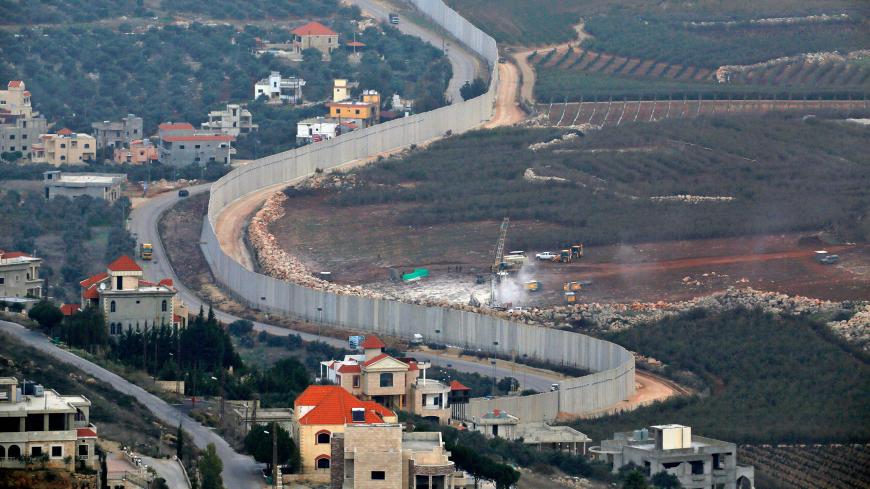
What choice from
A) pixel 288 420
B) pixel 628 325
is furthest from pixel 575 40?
pixel 288 420

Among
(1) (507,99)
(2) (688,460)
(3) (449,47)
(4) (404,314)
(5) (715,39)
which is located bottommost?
(2) (688,460)

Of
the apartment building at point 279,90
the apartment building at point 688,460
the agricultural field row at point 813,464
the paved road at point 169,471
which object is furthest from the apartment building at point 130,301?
the apartment building at point 279,90

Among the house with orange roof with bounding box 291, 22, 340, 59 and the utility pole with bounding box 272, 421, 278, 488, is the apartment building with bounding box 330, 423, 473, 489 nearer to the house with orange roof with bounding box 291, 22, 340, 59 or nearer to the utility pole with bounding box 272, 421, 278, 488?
the utility pole with bounding box 272, 421, 278, 488

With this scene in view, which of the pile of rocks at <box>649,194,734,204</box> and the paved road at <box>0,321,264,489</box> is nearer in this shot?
the paved road at <box>0,321,264,489</box>

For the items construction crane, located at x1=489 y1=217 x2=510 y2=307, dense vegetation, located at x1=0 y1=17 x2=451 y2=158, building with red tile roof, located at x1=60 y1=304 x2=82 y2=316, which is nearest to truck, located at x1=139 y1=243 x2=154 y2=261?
construction crane, located at x1=489 y1=217 x2=510 y2=307

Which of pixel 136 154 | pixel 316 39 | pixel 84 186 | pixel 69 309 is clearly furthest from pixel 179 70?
pixel 69 309

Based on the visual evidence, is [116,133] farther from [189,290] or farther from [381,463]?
[381,463]

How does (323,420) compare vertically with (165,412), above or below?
above
